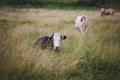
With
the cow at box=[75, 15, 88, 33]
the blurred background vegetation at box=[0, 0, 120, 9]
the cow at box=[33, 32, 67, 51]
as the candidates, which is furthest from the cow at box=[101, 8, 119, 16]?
the cow at box=[33, 32, 67, 51]

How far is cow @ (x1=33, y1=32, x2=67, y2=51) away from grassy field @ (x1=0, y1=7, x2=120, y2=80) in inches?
1.4

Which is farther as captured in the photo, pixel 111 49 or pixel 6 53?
pixel 111 49

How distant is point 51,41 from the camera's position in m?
2.94

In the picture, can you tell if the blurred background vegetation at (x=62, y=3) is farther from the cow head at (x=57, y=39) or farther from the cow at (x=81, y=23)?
the cow head at (x=57, y=39)

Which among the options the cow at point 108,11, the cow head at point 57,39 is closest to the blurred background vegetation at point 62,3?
the cow at point 108,11

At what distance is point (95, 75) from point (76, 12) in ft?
1.88

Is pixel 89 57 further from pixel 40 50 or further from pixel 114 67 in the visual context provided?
pixel 40 50

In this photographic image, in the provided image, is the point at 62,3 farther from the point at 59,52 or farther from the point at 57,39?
the point at 59,52

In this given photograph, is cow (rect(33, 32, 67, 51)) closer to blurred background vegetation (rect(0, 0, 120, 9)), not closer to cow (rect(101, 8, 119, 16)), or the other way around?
blurred background vegetation (rect(0, 0, 120, 9))

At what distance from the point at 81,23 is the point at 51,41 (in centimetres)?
31

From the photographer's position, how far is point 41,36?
296cm

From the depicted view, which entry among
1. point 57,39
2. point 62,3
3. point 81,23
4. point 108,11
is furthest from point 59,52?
point 108,11

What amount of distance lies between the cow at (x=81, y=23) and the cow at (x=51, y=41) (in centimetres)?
17

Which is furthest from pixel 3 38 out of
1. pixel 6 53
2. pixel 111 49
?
pixel 111 49
